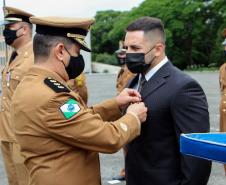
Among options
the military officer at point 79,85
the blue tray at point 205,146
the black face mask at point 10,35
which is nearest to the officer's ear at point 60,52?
the blue tray at point 205,146

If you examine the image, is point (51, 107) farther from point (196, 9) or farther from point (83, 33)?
point (196, 9)

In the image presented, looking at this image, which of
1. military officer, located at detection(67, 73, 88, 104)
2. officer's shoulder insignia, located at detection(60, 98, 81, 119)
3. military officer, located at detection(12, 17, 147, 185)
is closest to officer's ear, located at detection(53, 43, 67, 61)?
military officer, located at detection(12, 17, 147, 185)

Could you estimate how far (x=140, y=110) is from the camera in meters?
2.44

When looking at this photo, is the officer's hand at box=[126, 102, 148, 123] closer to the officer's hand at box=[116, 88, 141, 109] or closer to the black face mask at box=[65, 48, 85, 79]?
the officer's hand at box=[116, 88, 141, 109]

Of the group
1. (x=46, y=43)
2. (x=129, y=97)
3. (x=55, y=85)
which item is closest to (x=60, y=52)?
(x=46, y=43)

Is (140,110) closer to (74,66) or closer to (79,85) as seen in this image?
(74,66)

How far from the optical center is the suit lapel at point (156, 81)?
252 centimetres

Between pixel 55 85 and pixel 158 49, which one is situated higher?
pixel 158 49

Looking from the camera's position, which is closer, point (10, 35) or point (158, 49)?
point (158, 49)

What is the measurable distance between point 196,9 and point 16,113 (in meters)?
48.7

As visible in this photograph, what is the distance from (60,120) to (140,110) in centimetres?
42

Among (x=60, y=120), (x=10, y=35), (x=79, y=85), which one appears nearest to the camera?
(x=60, y=120)

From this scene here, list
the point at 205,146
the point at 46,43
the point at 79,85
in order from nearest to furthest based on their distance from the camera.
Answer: the point at 205,146 < the point at 46,43 < the point at 79,85

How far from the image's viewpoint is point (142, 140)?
8.30 feet
